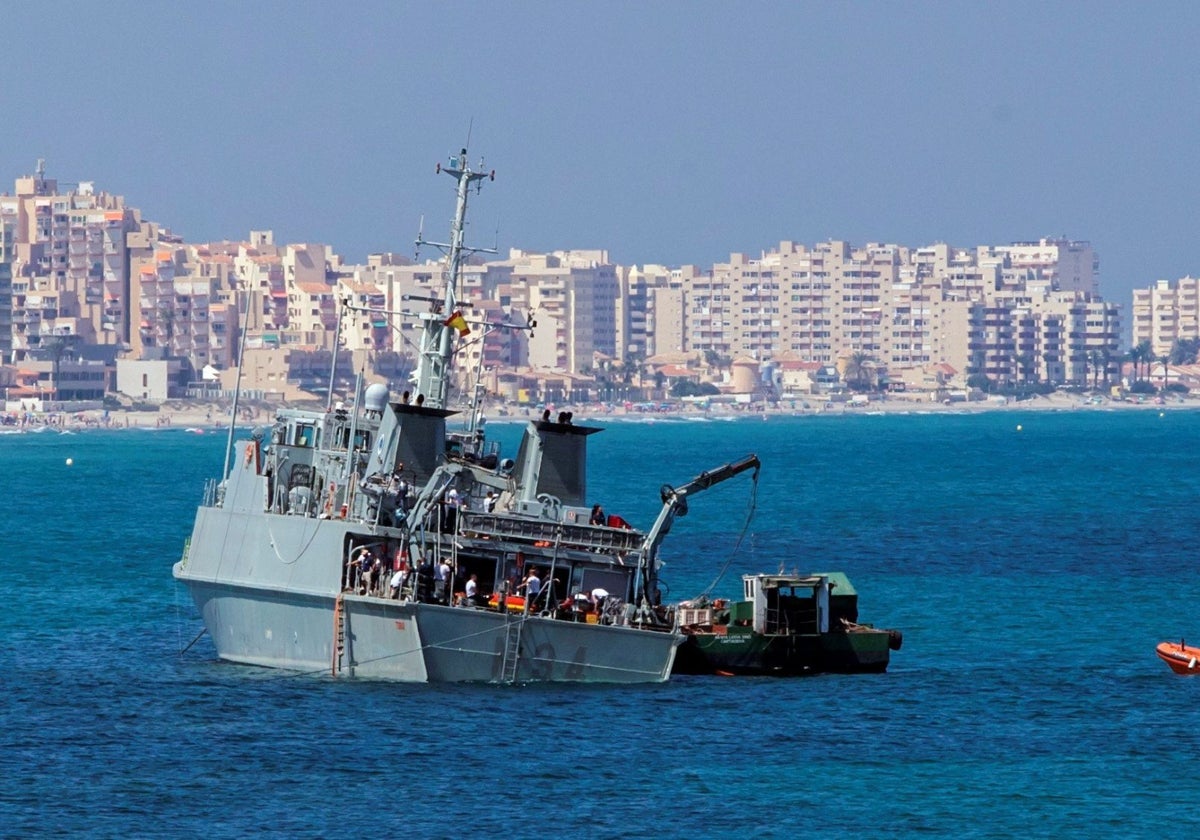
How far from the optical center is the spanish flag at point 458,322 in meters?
47.4

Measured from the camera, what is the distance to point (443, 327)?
1892 inches

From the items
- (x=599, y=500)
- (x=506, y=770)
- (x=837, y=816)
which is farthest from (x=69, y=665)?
(x=599, y=500)

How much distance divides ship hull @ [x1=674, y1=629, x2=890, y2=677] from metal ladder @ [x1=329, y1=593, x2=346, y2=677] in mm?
7191

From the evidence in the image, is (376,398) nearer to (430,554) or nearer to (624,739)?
(430,554)

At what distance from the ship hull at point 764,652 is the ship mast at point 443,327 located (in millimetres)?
7314

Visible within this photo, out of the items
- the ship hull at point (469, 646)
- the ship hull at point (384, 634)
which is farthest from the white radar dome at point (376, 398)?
the ship hull at point (469, 646)

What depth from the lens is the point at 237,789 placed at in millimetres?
36500

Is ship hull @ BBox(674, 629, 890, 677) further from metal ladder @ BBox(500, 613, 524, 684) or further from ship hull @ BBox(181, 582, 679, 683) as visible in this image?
metal ladder @ BBox(500, 613, 524, 684)

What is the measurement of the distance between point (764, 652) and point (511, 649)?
675cm

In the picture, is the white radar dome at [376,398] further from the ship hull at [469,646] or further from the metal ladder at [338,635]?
the metal ladder at [338,635]

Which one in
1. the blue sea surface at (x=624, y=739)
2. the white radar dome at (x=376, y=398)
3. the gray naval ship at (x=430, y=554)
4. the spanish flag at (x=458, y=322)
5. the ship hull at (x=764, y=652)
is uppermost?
the spanish flag at (x=458, y=322)

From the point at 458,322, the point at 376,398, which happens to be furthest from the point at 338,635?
the point at 458,322

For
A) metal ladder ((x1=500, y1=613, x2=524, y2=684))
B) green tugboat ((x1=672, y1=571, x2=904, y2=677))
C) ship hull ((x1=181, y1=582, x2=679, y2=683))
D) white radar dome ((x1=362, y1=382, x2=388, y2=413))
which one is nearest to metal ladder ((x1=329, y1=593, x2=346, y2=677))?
ship hull ((x1=181, y1=582, x2=679, y2=683))

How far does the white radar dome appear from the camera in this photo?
4753cm
